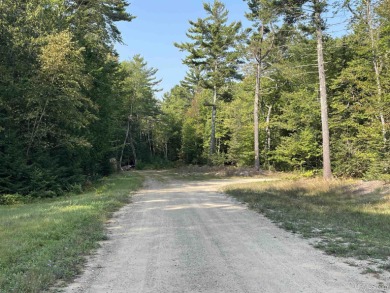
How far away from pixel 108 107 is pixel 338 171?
759 inches

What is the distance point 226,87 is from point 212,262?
4083cm

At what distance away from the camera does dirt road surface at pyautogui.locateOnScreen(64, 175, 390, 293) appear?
4.99 metres

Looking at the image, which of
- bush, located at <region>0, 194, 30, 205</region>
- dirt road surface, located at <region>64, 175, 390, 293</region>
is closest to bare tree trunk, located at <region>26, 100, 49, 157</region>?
bush, located at <region>0, 194, 30, 205</region>

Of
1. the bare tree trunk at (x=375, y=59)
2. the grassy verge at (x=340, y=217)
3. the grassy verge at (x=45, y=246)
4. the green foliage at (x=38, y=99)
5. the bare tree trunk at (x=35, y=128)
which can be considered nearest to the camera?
the grassy verge at (x=45, y=246)

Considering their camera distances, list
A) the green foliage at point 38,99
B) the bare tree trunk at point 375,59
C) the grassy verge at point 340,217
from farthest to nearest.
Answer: the bare tree trunk at point 375,59 → the green foliage at point 38,99 → the grassy verge at point 340,217

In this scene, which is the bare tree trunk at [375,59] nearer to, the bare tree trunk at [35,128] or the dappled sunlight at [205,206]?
the dappled sunlight at [205,206]

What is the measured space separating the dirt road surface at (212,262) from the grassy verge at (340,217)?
572mm

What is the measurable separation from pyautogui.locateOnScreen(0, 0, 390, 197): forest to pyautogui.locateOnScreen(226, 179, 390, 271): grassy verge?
17.0 ft

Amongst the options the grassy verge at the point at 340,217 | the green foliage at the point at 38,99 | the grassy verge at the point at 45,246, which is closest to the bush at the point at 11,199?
the green foliage at the point at 38,99

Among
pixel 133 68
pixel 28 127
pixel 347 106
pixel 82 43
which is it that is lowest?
pixel 28 127

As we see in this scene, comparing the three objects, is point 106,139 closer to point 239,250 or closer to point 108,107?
point 108,107

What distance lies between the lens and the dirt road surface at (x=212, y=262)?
4.99m

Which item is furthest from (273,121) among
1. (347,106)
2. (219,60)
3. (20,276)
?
(20,276)

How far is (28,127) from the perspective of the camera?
19.7m
